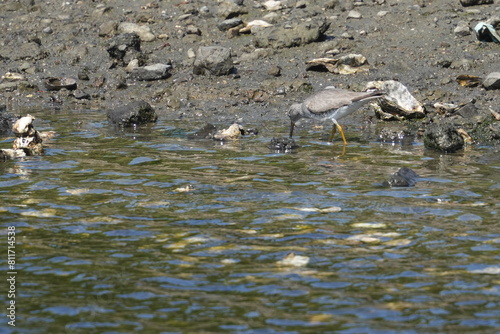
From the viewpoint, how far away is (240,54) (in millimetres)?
16938

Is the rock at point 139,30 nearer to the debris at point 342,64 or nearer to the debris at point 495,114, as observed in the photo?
the debris at point 342,64

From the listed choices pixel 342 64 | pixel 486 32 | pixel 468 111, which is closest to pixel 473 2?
pixel 486 32

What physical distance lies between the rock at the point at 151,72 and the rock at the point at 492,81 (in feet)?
21.7

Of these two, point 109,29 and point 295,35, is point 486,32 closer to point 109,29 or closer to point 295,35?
point 295,35

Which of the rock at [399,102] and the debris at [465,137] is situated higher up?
the rock at [399,102]

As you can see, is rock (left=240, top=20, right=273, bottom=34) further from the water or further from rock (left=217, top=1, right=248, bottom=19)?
Result: the water

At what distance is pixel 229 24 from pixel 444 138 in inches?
307

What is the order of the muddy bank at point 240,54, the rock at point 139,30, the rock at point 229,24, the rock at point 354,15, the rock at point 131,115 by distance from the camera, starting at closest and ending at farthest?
the rock at point 131,115
the muddy bank at point 240,54
the rock at point 354,15
the rock at point 229,24
the rock at point 139,30

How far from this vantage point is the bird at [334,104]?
1195 cm

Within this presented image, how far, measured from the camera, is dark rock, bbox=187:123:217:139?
12790mm

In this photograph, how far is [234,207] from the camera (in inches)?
323

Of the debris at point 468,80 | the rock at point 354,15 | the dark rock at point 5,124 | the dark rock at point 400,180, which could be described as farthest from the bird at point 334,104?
the rock at point 354,15

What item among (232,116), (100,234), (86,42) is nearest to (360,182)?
(100,234)

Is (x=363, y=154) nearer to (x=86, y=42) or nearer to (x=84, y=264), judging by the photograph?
(x=84, y=264)
